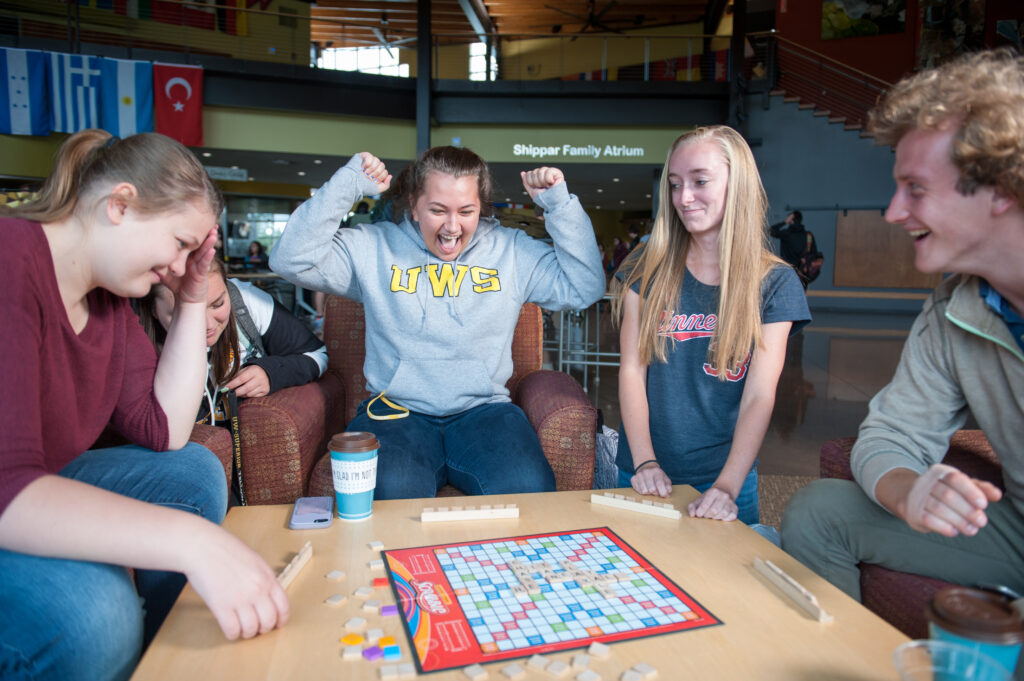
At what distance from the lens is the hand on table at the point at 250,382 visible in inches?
73.6

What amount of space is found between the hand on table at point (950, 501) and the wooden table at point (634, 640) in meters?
0.16

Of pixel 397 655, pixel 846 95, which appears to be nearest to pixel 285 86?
pixel 846 95

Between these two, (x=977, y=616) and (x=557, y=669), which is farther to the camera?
(x=557, y=669)

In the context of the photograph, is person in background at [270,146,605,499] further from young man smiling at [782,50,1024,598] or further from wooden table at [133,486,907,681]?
young man smiling at [782,50,1024,598]

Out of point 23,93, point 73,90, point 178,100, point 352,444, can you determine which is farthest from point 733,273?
point 23,93

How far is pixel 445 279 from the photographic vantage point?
80.4 inches

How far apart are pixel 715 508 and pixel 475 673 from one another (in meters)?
0.70

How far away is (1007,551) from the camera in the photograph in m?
1.23

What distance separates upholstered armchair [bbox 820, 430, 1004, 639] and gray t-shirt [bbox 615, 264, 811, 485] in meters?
0.27

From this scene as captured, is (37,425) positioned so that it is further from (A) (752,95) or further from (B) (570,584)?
(A) (752,95)

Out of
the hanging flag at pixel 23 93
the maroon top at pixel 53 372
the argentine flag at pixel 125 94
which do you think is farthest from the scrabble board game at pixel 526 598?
the hanging flag at pixel 23 93

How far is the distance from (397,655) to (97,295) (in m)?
0.85

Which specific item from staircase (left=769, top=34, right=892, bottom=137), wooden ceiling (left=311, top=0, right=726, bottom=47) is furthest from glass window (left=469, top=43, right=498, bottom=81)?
staircase (left=769, top=34, right=892, bottom=137)

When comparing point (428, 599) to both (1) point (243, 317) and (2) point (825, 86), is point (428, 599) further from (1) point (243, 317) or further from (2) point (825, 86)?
(2) point (825, 86)
